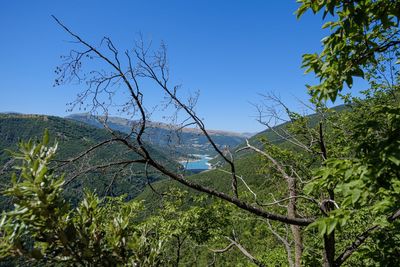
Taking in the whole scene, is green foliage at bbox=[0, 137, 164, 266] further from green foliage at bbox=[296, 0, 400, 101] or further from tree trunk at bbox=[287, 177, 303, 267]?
tree trunk at bbox=[287, 177, 303, 267]

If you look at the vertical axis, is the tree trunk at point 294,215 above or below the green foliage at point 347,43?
below

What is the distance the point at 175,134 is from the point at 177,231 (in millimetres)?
5802

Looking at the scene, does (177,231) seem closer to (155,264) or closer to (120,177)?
(120,177)

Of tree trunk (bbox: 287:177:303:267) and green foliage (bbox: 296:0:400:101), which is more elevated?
green foliage (bbox: 296:0:400:101)

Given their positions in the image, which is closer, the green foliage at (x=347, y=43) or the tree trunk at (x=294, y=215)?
the green foliage at (x=347, y=43)

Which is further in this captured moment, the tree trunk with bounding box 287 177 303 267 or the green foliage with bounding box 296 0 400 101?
the tree trunk with bounding box 287 177 303 267

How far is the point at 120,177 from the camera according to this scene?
4.33m

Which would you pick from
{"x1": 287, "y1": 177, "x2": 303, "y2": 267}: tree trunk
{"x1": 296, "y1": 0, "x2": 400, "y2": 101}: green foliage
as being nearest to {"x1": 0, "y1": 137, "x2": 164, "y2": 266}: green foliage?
{"x1": 296, "y1": 0, "x2": 400, "y2": 101}: green foliage

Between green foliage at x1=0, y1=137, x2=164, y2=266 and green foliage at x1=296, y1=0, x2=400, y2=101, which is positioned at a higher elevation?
green foliage at x1=296, y1=0, x2=400, y2=101

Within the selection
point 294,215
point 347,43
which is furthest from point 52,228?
point 294,215

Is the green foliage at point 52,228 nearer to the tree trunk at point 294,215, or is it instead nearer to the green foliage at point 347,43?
the green foliage at point 347,43

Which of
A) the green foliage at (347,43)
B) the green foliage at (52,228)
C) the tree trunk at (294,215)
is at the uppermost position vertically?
the green foliage at (347,43)

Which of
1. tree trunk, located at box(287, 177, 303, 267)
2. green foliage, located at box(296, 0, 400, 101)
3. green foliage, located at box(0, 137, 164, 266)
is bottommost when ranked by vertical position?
tree trunk, located at box(287, 177, 303, 267)

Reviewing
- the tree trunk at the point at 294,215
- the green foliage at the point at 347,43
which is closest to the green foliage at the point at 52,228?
the green foliage at the point at 347,43
